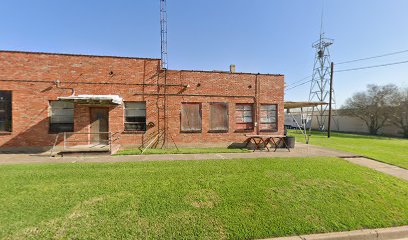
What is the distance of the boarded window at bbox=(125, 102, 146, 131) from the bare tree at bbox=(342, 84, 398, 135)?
35777 mm

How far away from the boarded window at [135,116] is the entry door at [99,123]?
1.11 meters

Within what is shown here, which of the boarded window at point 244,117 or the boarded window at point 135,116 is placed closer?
the boarded window at point 135,116

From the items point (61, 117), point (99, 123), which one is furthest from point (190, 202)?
point (61, 117)

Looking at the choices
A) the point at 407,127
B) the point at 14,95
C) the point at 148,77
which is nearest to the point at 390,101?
the point at 407,127

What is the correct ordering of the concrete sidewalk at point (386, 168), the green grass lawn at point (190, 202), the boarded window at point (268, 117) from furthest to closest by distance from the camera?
the boarded window at point (268, 117)
the concrete sidewalk at point (386, 168)
the green grass lawn at point (190, 202)

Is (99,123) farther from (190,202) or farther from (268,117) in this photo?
(268,117)

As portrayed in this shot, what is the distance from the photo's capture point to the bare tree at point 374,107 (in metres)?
29.0

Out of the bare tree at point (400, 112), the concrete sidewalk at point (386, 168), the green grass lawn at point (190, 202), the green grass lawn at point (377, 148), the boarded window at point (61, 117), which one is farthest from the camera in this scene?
the bare tree at point (400, 112)

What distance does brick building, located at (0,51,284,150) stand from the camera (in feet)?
32.0

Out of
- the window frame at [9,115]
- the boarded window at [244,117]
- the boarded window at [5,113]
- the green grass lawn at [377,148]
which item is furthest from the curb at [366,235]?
the boarded window at [5,113]

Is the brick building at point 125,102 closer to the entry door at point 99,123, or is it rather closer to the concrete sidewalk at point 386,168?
the entry door at point 99,123

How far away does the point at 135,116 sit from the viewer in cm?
1095

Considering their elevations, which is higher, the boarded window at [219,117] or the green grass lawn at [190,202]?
the boarded window at [219,117]

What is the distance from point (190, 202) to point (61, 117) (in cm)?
982
